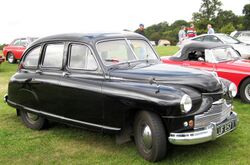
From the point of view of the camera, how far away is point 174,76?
562cm

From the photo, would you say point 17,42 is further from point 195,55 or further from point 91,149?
point 91,149

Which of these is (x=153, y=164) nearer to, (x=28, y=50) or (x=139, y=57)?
(x=139, y=57)

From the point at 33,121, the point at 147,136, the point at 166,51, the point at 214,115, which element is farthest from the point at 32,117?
the point at 166,51

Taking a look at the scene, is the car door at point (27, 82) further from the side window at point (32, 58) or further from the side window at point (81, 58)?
the side window at point (81, 58)

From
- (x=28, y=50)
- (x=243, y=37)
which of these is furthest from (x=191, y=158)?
(x=243, y=37)

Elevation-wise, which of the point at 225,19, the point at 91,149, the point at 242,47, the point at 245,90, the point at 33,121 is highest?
the point at 225,19

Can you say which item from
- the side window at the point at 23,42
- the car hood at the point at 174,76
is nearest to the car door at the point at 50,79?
the car hood at the point at 174,76

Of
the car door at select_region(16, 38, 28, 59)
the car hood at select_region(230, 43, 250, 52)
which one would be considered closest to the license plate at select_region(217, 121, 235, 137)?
the car hood at select_region(230, 43, 250, 52)

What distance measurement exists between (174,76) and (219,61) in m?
4.40

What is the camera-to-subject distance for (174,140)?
5145 millimetres

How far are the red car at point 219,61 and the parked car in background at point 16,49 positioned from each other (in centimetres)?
1265

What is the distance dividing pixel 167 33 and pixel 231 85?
8502 cm

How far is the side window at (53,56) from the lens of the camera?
22.2 ft

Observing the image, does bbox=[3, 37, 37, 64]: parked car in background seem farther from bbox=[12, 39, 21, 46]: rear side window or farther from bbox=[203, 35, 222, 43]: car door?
bbox=[203, 35, 222, 43]: car door
